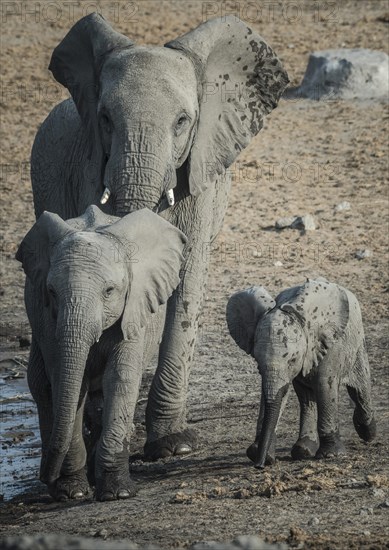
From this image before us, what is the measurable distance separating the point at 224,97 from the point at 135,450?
6.52 ft

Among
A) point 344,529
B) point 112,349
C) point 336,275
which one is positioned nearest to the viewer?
point 344,529

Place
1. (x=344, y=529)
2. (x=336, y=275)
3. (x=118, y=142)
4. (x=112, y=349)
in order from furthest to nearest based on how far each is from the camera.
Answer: (x=336, y=275)
(x=118, y=142)
(x=112, y=349)
(x=344, y=529)

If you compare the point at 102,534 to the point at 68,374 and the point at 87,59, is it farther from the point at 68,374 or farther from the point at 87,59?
the point at 87,59

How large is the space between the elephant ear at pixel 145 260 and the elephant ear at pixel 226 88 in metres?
0.95

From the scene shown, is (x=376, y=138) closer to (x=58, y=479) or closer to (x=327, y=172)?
(x=327, y=172)

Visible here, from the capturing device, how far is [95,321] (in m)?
7.79

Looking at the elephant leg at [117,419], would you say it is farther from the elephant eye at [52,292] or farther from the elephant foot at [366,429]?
the elephant foot at [366,429]

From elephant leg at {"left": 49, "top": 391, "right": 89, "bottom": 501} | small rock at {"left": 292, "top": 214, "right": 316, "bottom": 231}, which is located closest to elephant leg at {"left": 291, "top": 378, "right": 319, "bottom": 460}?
elephant leg at {"left": 49, "top": 391, "right": 89, "bottom": 501}

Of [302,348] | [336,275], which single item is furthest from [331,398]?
[336,275]

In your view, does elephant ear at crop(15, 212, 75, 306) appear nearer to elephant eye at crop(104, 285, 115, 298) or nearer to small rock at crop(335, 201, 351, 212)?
elephant eye at crop(104, 285, 115, 298)

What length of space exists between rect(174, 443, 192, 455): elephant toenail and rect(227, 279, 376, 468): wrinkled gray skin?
71 cm

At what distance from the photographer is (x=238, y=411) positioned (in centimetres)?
1007

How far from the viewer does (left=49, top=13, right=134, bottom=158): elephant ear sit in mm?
9336

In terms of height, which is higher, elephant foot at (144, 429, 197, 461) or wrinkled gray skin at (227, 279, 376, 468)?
wrinkled gray skin at (227, 279, 376, 468)
